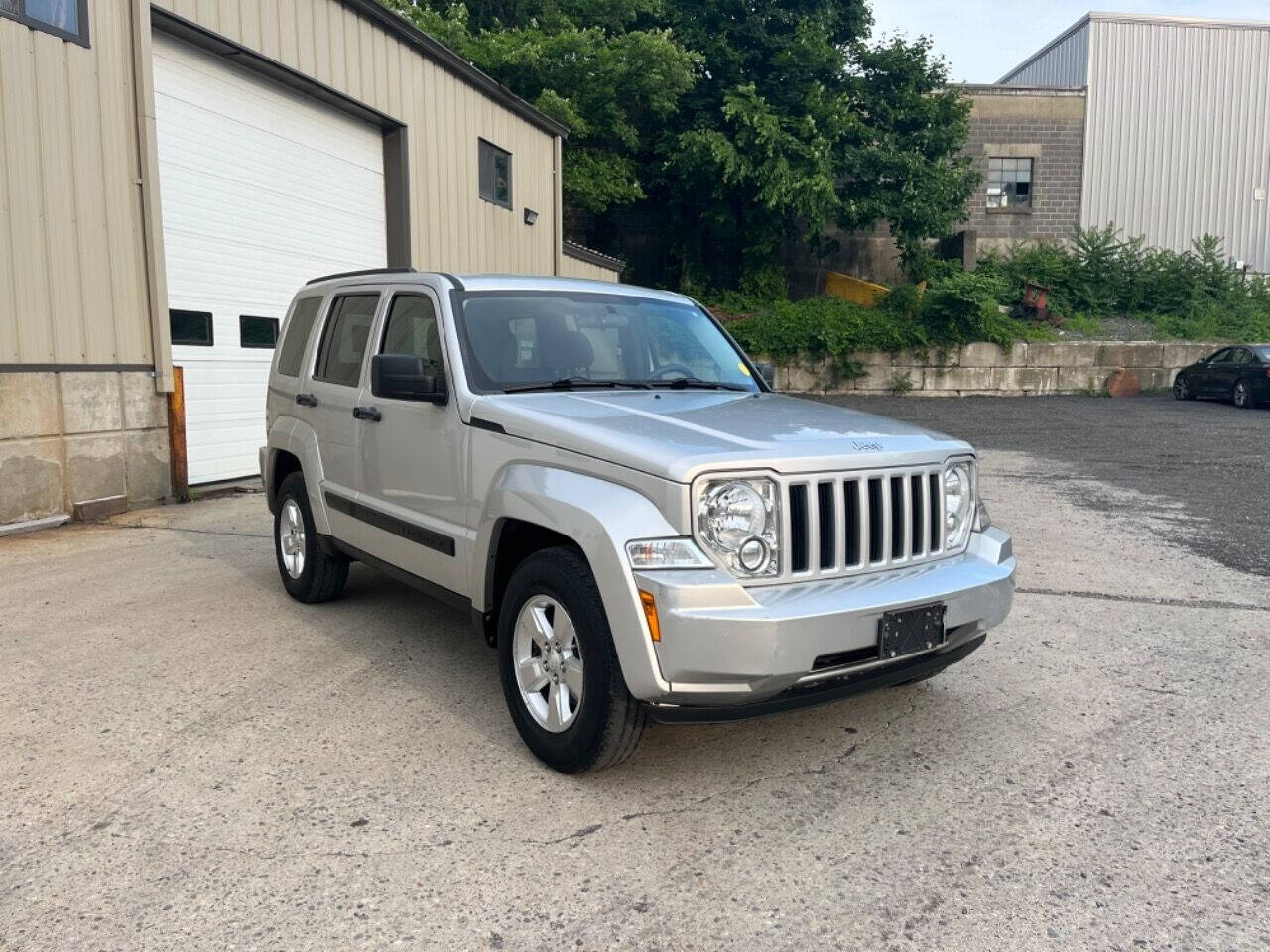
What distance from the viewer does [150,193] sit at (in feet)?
30.5

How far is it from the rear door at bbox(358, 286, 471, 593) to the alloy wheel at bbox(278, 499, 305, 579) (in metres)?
1.08

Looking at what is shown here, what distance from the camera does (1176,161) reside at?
95.5ft

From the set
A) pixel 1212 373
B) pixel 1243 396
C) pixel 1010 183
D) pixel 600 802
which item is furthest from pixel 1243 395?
pixel 600 802

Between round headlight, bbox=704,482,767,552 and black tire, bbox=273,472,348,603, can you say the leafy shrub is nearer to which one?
black tire, bbox=273,472,348,603

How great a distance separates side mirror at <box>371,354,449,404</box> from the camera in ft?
13.7

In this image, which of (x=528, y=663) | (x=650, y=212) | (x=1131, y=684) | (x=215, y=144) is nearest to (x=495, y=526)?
(x=528, y=663)

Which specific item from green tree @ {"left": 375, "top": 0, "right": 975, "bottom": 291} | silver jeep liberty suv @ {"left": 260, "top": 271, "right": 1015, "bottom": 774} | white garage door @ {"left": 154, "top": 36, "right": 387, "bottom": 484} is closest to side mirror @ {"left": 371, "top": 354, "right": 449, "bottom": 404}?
silver jeep liberty suv @ {"left": 260, "top": 271, "right": 1015, "bottom": 774}

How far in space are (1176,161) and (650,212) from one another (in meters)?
15.5

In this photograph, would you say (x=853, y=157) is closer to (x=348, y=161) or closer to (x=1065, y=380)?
(x=1065, y=380)

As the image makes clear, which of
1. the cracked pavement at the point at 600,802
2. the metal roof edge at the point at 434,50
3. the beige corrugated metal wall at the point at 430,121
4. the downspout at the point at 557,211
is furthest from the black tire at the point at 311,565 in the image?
the downspout at the point at 557,211

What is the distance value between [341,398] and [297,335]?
1.07 meters

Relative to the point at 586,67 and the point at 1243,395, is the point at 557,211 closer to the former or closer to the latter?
the point at 586,67

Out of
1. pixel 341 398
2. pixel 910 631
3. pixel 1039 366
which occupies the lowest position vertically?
pixel 910 631

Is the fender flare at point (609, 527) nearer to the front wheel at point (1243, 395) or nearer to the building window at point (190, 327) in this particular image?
the building window at point (190, 327)
